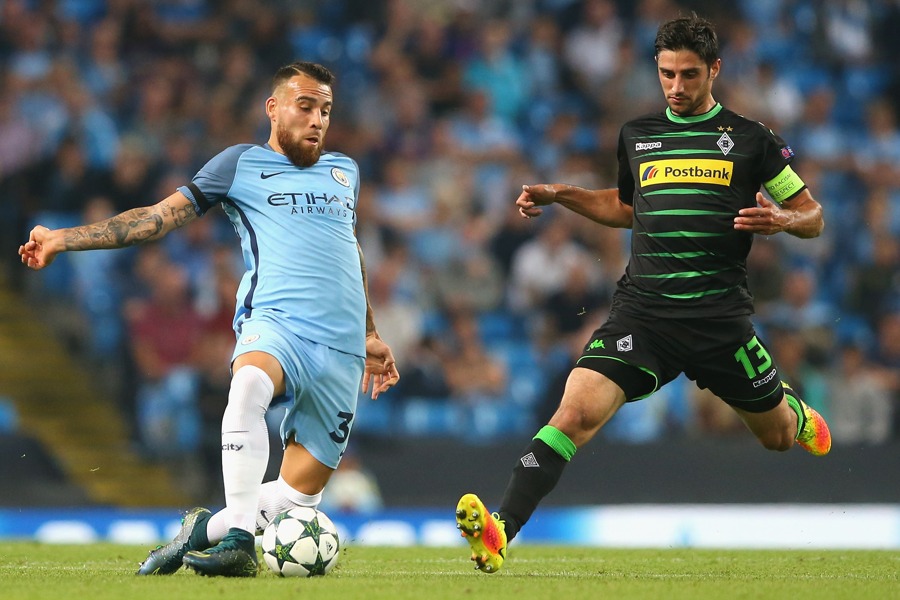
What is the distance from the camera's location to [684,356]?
20.5ft

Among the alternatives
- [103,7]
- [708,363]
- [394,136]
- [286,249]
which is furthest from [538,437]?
[103,7]

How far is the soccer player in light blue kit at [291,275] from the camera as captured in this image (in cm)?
573

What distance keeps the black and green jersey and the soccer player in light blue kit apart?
4.54 ft

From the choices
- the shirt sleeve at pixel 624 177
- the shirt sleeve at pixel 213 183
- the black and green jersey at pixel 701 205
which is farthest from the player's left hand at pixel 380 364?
the shirt sleeve at pixel 624 177

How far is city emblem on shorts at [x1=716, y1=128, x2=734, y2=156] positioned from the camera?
6219 mm

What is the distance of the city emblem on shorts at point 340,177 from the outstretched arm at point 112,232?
2.24ft

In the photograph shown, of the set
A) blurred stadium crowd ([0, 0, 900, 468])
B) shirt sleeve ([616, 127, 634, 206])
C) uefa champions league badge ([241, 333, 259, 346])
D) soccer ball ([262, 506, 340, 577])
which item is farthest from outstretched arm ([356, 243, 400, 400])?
blurred stadium crowd ([0, 0, 900, 468])

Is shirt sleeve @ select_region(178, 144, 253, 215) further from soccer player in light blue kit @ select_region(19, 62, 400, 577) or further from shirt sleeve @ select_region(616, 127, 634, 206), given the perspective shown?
shirt sleeve @ select_region(616, 127, 634, 206)

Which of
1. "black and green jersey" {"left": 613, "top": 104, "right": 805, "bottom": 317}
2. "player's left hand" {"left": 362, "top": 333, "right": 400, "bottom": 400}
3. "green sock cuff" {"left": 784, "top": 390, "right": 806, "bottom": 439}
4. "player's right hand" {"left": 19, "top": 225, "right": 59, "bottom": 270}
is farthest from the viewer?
"green sock cuff" {"left": 784, "top": 390, "right": 806, "bottom": 439}

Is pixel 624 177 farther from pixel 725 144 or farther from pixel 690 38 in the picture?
pixel 690 38

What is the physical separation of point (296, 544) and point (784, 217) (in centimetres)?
252

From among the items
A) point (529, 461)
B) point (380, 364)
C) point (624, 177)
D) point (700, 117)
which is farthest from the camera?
point (624, 177)

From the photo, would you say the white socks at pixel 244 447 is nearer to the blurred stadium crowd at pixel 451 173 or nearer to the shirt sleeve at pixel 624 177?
the shirt sleeve at pixel 624 177

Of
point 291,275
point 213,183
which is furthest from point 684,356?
point 213,183
